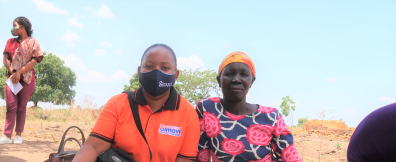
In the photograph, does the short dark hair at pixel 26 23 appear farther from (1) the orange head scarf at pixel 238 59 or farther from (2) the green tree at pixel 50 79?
(2) the green tree at pixel 50 79

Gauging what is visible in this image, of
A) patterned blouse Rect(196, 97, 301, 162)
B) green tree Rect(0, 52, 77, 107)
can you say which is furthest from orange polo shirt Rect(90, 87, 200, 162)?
green tree Rect(0, 52, 77, 107)

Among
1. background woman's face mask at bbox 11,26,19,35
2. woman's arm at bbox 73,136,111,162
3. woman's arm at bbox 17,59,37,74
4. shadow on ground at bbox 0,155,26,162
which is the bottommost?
shadow on ground at bbox 0,155,26,162

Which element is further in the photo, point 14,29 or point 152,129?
point 14,29

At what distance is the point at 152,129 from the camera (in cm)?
197

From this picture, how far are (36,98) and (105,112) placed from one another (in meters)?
26.8

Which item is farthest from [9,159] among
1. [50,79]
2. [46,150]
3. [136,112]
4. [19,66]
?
[50,79]

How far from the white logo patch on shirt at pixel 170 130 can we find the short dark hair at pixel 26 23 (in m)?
4.96

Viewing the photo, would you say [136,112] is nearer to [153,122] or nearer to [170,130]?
[153,122]

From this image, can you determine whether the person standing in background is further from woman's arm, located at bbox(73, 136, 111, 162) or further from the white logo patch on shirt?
the white logo patch on shirt

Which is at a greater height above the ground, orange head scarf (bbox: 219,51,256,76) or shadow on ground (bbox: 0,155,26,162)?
orange head scarf (bbox: 219,51,256,76)

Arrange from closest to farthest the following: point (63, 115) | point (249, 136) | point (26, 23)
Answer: point (249, 136)
point (26, 23)
point (63, 115)

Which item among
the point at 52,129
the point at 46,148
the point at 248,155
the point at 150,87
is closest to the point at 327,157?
the point at 248,155

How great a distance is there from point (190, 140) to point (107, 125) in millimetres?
653

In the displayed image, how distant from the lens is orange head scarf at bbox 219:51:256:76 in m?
2.28
